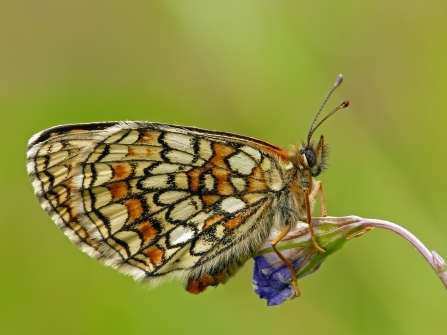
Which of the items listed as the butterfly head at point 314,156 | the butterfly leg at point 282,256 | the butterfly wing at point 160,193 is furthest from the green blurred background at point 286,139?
the butterfly wing at point 160,193

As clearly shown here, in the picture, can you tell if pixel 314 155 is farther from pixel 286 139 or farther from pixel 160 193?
pixel 286 139

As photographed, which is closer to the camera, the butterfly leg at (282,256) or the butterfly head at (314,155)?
the butterfly leg at (282,256)

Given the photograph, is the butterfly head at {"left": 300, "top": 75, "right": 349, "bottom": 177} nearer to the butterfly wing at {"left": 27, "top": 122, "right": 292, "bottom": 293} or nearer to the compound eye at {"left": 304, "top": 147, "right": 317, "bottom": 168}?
the compound eye at {"left": 304, "top": 147, "right": 317, "bottom": 168}

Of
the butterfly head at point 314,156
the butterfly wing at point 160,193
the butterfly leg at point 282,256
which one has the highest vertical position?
the butterfly wing at point 160,193

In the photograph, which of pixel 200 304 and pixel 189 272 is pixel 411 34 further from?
Result: pixel 189 272

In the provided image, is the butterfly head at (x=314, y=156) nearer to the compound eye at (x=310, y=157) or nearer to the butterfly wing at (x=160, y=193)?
the compound eye at (x=310, y=157)

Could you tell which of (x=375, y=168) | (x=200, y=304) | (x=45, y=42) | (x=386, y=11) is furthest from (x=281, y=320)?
(x=45, y=42)

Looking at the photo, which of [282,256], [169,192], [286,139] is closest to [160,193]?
[169,192]
